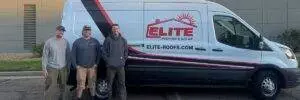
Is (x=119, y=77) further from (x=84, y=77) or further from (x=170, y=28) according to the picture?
(x=170, y=28)

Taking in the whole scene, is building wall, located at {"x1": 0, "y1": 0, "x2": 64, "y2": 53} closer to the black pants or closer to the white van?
the white van

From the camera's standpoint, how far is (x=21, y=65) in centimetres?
1794

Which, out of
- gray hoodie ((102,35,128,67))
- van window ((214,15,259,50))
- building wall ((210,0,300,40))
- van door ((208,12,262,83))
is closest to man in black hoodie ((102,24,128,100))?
gray hoodie ((102,35,128,67))

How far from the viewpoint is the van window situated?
12164mm

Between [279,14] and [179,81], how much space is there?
11.3 m

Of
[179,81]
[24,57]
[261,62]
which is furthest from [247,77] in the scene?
[24,57]

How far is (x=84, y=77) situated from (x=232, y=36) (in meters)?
2.99

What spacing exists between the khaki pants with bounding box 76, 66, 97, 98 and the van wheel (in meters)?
3.17

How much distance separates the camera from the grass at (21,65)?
680 inches

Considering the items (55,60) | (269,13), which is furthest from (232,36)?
(269,13)

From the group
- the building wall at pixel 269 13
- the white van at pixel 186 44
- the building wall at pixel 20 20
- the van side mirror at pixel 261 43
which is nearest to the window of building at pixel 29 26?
the building wall at pixel 20 20

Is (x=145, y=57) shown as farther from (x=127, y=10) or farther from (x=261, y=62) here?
(x=261, y=62)

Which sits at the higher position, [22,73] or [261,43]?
[261,43]

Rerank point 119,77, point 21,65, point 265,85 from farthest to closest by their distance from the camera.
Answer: point 21,65
point 265,85
point 119,77
